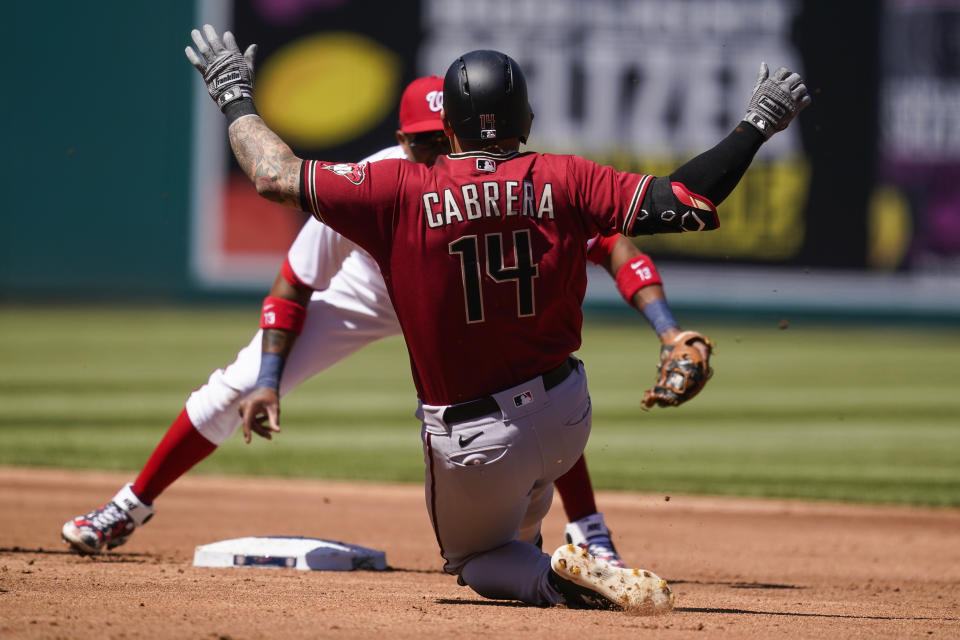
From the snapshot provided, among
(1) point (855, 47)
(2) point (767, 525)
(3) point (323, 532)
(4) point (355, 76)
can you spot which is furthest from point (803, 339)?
(3) point (323, 532)

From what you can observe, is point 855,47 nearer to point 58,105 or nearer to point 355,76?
point 355,76

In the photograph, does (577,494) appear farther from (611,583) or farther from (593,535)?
(611,583)

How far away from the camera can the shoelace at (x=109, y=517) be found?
179 inches

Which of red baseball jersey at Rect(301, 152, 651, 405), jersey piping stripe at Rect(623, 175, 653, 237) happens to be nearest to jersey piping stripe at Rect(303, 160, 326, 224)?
red baseball jersey at Rect(301, 152, 651, 405)

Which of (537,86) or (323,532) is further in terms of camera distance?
(537,86)

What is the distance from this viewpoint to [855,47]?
650 inches

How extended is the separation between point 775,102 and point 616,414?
6792 mm

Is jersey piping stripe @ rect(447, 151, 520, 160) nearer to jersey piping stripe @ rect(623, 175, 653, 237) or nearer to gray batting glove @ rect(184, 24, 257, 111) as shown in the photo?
jersey piping stripe @ rect(623, 175, 653, 237)

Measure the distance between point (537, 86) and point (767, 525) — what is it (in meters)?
11.3

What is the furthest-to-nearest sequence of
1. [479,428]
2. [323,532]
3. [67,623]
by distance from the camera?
[323,532], [479,428], [67,623]

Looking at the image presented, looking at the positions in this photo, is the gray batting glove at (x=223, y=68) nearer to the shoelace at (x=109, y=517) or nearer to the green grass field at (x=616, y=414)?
the shoelace at (x=109, y=517)

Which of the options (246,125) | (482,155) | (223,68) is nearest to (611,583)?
(482,155)

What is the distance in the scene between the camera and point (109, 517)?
456 cm

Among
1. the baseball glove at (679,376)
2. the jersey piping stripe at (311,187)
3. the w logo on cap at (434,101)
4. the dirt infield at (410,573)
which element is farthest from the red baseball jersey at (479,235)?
the w logo on cap at (434,101)
